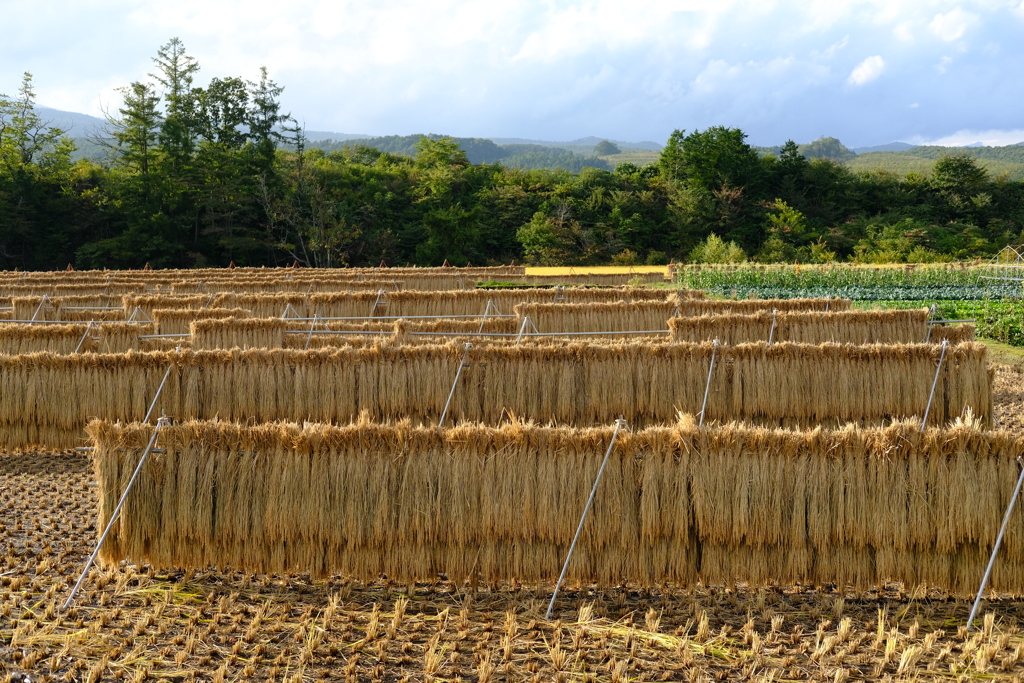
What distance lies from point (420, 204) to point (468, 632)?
5651 cm

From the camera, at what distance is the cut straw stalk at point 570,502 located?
5.61m

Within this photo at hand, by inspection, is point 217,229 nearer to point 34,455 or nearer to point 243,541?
point 34,455

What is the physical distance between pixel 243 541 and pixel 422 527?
1.41 metres

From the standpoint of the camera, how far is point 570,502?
5.75 metres

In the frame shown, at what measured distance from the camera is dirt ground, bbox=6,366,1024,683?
4699mm

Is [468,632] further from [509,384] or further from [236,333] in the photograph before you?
[236,333]

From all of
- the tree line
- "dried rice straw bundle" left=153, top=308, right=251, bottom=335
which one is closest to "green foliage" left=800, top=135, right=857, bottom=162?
the tree line

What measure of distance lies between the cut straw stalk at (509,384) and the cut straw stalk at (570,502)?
3.49 metres

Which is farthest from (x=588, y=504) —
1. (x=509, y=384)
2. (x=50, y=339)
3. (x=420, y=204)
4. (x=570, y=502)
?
(x=420, y=204)

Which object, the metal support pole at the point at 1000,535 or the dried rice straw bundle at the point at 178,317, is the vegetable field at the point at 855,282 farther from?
the metal support pole at the point at 1000,535

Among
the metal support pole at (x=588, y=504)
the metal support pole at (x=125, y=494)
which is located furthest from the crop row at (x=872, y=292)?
the metal support pole at (x=125, y=494)

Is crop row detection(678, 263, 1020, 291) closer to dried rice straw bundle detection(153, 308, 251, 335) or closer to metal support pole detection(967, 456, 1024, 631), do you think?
dried rice straw bundle detection(153, 308, 251, 335)

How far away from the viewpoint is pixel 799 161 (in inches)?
2574

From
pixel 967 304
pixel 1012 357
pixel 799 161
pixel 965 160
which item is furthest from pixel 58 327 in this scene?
pixel 965 160
